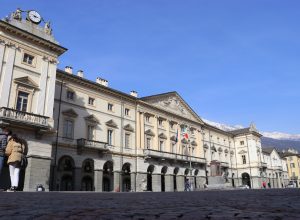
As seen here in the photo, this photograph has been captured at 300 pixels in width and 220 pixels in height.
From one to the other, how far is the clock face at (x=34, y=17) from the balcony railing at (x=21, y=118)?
9637 millimetres

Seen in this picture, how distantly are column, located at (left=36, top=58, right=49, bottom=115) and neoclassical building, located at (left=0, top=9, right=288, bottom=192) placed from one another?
0.29 feet

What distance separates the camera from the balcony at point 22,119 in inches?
996

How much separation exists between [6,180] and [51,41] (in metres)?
13.7

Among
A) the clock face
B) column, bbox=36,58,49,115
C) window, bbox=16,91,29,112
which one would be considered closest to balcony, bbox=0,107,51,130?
column, bbox=36,58,49,115

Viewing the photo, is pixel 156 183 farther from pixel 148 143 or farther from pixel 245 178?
pixel 245 178

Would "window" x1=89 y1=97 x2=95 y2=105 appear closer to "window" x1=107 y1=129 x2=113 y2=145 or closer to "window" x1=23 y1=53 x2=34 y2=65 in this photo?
"window" x1=107 y1=129 x2=113 y2=145

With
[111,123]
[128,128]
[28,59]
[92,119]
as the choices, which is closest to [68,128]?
[92,119]

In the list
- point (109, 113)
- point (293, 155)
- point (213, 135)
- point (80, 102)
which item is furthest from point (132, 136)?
point (293, 155)

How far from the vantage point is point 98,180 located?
3641 centimetres

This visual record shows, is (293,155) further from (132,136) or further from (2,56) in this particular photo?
(2,56)

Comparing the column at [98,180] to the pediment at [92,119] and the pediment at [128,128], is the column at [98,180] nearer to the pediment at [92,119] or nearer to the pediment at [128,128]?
the pediment at [92,119]

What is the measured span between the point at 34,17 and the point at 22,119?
1065cm

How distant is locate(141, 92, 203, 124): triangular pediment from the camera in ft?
160

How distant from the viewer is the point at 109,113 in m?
40.7
